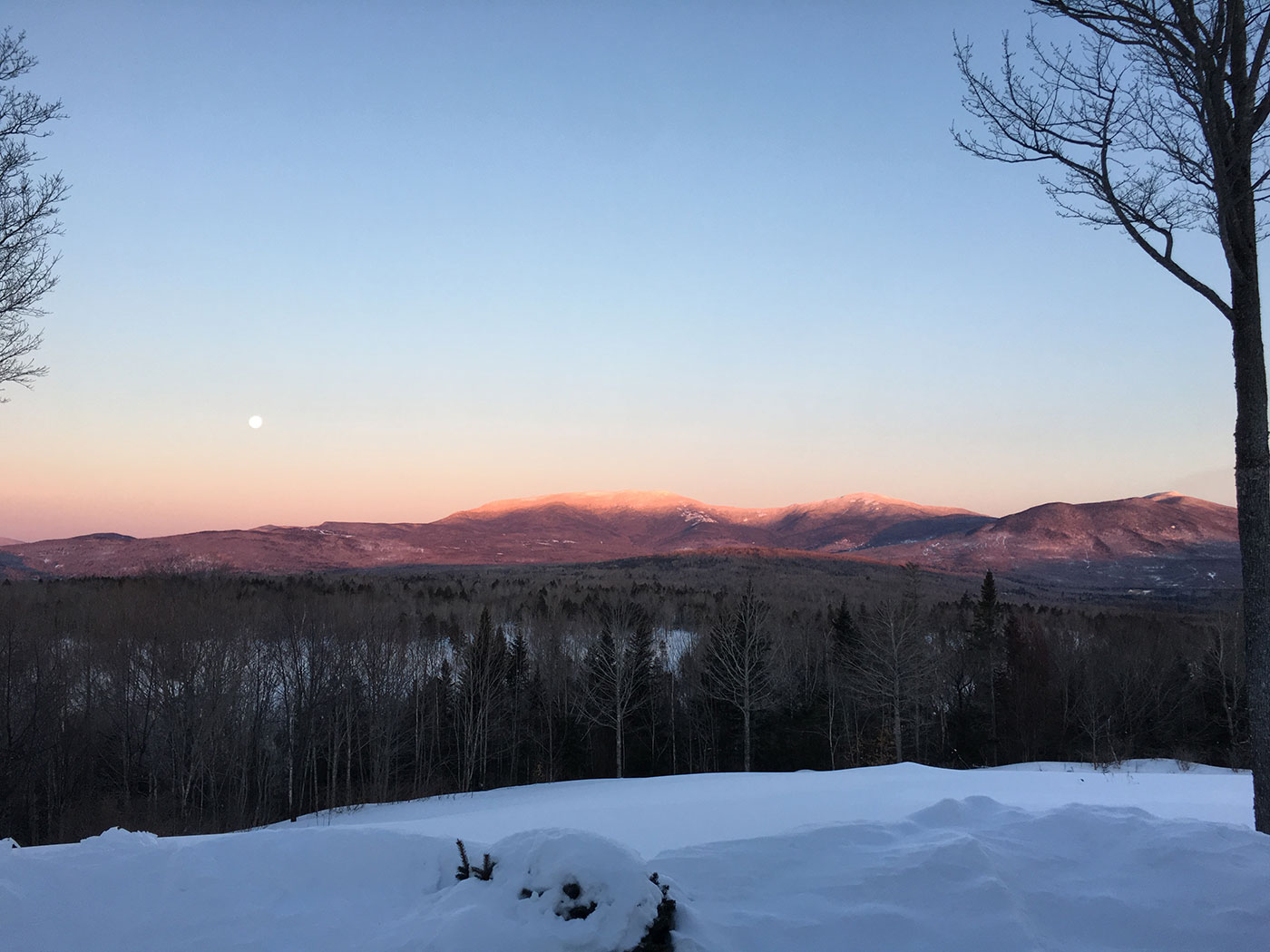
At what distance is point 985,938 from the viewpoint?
13.1 ft

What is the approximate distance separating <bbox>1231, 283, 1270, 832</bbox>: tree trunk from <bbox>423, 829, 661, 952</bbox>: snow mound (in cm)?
545

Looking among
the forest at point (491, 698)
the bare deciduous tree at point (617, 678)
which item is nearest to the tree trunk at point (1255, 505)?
the forest at point (491, 698)

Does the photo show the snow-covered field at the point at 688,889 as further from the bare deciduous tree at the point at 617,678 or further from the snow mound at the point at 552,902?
the bare deciduous tree at the point at 617,678

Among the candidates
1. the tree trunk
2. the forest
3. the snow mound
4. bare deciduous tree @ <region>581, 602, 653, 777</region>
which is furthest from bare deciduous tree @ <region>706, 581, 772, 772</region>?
the snow mound

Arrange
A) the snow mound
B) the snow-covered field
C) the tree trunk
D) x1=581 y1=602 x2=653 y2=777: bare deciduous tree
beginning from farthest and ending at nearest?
1. x1=581 y1=602 x2=653 y2=777: bare deciduous tree
2. the tree trunk
3. the snow-covered field
4. the snow mound

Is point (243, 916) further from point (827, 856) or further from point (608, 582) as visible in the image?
point (608, 582)

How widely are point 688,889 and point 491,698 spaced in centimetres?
3492

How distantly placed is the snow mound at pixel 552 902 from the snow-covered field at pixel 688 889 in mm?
11

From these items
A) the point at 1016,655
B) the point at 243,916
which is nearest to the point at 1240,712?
the point at 1016,655

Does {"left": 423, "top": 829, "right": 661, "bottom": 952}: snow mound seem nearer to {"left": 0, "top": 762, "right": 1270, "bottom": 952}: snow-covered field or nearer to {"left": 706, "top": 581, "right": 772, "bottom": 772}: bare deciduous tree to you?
{"left": 0, "top": 762, "right": 1270, "bottom": 952}: snow-covered field

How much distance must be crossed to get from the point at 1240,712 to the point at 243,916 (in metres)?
46.4

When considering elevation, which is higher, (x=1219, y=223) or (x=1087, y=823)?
(x=1219, y=223)

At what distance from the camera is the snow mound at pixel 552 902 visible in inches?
149

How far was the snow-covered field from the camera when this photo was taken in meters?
3.97
